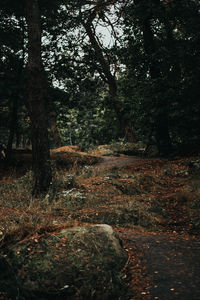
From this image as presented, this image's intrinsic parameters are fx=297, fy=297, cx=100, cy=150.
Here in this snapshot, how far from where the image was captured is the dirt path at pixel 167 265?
281 cm

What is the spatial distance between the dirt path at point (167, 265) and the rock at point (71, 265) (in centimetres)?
29

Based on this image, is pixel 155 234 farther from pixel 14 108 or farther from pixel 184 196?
pixel 14 108

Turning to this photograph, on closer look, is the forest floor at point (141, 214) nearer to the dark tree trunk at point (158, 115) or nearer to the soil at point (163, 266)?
the soil at point (163, 266)

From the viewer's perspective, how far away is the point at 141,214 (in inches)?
221

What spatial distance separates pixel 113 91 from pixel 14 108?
28.3ft

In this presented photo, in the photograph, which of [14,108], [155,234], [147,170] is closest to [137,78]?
[147,170]

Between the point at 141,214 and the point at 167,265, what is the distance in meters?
2.25

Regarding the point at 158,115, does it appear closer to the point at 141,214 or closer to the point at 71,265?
the point at 141,214

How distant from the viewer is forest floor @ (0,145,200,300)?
3.12m

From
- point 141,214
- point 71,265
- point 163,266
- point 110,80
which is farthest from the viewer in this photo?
point 110,80

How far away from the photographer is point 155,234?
15.4 feet

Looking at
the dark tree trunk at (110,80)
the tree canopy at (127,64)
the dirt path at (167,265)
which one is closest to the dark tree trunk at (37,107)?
the tree canopy at (127,64)

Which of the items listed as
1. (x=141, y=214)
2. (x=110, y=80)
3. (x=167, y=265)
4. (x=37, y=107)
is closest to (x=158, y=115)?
(x=37, y=107)

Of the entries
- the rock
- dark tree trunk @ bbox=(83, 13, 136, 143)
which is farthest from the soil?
dark tree trunk @ bbox=(83, 13, 136, 143)
